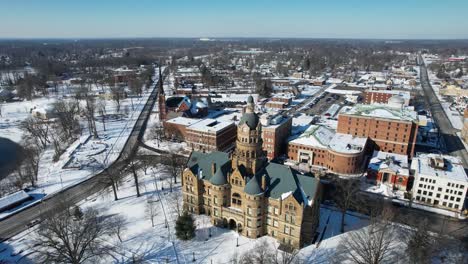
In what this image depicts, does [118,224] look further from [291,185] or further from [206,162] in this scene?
[291,185]

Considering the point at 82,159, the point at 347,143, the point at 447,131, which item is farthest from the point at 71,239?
the point at 447,131

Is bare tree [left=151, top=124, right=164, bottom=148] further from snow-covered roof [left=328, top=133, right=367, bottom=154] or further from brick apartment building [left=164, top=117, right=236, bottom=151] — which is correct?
snow-covered roof [left=328, top=133, right=367, bottom=154]

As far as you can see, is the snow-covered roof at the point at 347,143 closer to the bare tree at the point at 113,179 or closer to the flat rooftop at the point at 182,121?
the flat rooftop at the point at 182,121

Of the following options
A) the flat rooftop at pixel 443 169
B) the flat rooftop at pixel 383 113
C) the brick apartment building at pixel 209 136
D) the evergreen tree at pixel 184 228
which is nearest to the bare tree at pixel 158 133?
the brick apartment building at pixel 209 136

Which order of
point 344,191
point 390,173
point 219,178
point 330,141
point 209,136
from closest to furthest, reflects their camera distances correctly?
point 219,178 → point 344,191 → point 390,173 → point 330,141 → point 209,136

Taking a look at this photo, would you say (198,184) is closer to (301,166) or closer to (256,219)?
(256,219)

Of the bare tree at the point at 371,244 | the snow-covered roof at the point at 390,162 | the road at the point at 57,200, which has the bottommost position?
the road at the point at 57,200
